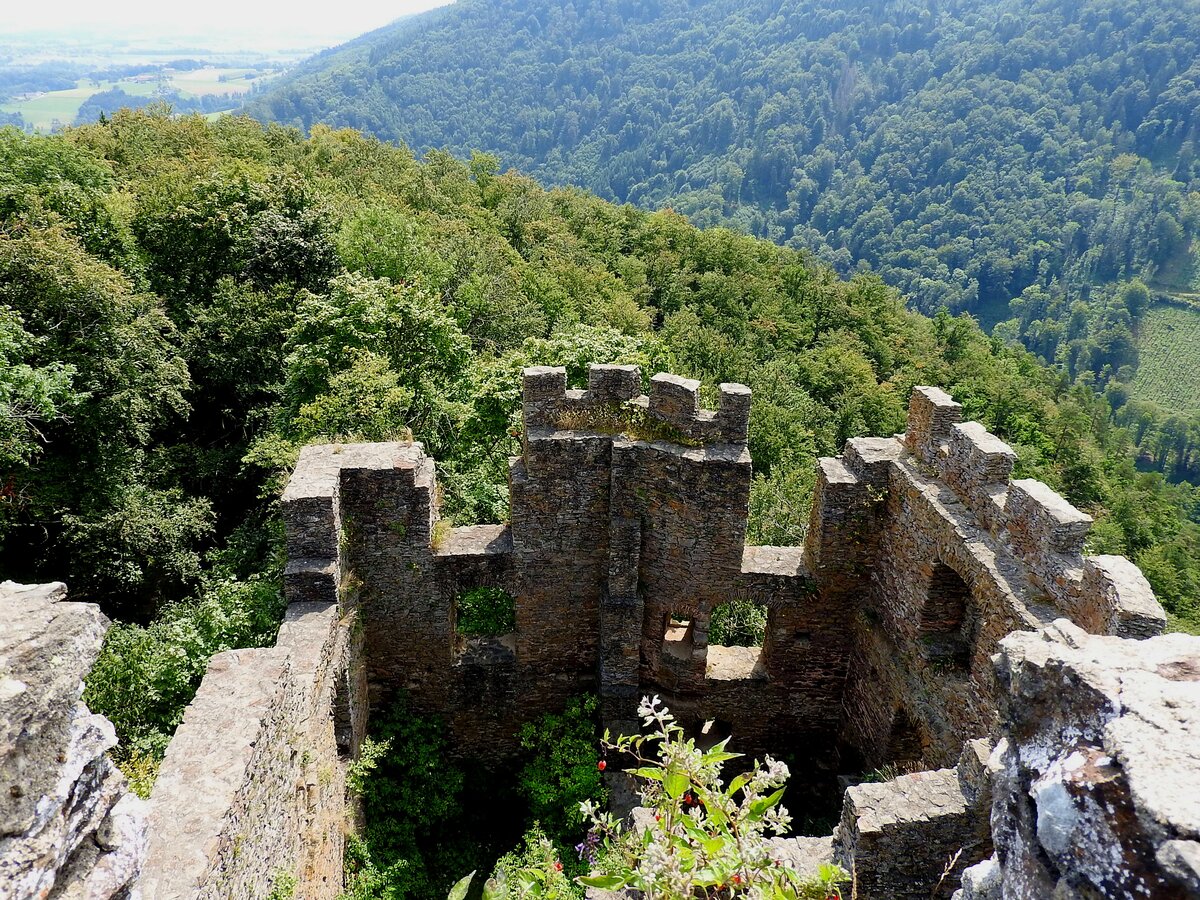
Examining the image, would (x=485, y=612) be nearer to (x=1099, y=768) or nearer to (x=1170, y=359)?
(x=1099, y=768)

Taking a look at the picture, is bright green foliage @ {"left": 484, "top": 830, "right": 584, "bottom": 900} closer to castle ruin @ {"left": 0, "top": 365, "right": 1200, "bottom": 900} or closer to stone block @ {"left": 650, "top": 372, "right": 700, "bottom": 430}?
castle ruin @ {"left": 0, "top": 365, "right": 1200, "bottom": 900}

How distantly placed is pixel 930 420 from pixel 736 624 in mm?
9870

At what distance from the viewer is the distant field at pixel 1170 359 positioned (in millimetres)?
119812

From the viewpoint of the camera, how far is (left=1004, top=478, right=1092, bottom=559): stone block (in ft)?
28.2

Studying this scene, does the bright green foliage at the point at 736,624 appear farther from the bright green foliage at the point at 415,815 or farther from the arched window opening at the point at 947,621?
the arched window opening at the point at 947,621

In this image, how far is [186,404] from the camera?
70.9 feet

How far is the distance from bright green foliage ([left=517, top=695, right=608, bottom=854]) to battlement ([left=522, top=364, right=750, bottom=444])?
477cm

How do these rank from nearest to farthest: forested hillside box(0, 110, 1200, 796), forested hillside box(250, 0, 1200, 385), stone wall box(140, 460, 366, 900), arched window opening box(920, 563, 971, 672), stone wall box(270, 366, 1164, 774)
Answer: stone wall box(140, 460, 366, 900), stone wall box(270, 366, 1164, 774), arched window opening box(920, 563, 971, 672), forested hillside box(0, 110, 1200, 796), forested hillside box(250, 0, 1200, 385)

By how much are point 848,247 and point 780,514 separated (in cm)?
14965

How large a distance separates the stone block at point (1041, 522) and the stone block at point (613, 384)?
527 centimetres

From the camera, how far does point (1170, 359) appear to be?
12662 centimetres

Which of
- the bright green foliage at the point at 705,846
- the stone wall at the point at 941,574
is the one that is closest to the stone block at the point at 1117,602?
the stone wall at the point at 941,574

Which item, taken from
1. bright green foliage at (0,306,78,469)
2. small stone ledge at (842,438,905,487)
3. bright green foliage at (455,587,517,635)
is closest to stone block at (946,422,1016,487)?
small stone ledge at (842,438,905,487)

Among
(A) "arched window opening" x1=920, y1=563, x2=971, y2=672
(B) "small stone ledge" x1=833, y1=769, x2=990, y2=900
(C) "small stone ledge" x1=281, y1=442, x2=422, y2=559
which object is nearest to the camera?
(B) "small stone ledge" x1=833, y1=769, x2=990, y2=900
